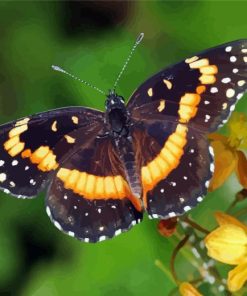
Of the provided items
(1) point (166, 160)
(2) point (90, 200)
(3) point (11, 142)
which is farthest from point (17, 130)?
(1) point (166, 160)

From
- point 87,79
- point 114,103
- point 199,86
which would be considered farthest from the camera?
point 87,79

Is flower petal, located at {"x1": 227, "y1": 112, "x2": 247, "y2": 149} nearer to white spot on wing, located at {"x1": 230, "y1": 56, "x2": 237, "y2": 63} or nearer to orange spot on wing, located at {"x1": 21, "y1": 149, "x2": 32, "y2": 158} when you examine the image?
white spot on wing, located at {"x1": 230, "y1": 56, "x2": 237, "y2": 63}

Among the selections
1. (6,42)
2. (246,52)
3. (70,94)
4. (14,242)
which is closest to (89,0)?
(6,42)

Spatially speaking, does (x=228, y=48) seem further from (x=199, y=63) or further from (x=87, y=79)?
(x=87, y=79)

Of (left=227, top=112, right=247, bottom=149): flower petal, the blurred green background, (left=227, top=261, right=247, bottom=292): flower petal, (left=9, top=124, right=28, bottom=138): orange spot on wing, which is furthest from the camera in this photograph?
the blurred green background

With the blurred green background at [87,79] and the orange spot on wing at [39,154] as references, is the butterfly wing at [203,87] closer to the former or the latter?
the orange spot on wing at [39,154]

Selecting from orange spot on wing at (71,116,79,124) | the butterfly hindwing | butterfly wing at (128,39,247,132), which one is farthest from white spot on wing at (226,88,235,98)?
orange spot on wing at (71,116,79,124)

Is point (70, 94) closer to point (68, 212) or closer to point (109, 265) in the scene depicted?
point (109, 265)
